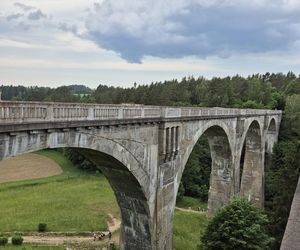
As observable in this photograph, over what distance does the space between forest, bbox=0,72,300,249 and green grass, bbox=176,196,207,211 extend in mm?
1183

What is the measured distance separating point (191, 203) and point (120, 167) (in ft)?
103

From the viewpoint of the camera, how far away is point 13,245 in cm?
2777

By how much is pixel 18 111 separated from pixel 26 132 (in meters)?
0.85

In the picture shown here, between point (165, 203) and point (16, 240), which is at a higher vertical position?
point (165, 203)

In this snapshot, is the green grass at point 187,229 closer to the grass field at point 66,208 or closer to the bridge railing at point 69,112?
the grass field at point 66,208

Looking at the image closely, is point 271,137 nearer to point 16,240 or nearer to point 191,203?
point 191,203

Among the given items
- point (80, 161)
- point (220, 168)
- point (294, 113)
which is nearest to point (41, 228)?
point (220, 168)

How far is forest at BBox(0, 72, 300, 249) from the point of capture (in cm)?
2806

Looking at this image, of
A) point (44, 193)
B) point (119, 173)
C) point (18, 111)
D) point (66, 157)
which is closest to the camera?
point (18, 111)

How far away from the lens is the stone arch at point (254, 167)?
47.7m

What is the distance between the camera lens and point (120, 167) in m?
18.2

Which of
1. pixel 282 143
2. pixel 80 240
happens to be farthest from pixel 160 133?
pixel 282 143

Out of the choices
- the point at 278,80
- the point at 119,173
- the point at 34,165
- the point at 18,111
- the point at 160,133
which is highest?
the point at 278,80

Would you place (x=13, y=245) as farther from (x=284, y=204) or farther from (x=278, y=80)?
(x=278, y=80)
